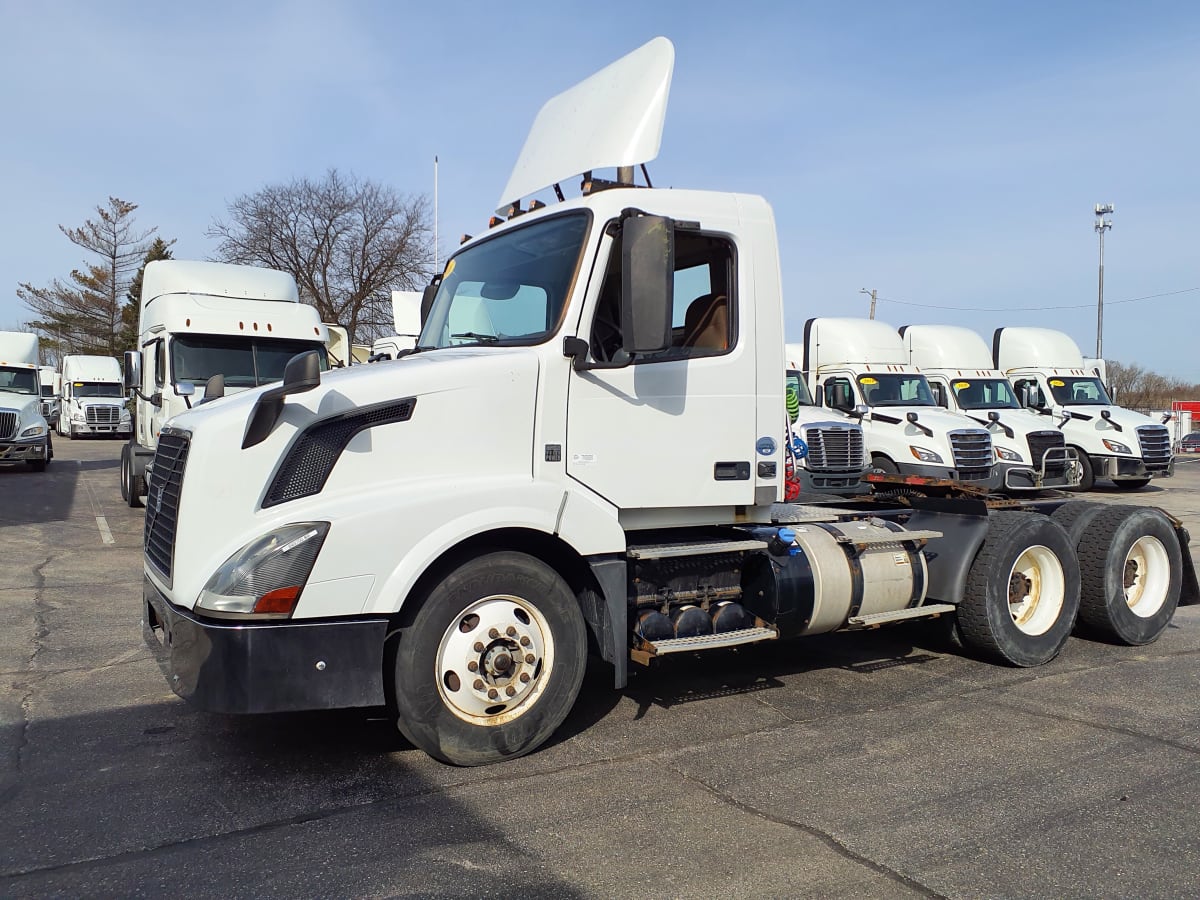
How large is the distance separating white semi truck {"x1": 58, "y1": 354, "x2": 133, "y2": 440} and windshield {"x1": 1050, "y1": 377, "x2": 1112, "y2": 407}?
3162 centimetres

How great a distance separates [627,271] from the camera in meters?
4.69

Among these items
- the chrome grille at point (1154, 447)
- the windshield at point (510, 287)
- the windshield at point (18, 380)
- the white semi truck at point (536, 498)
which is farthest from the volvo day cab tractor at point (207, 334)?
the chrome grille at point (1154, 447)

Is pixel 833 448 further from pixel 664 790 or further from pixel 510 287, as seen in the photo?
pixel 664 790

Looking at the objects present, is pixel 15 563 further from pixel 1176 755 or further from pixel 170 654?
pixel 1176 755

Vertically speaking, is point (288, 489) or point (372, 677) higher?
point (288, 489)

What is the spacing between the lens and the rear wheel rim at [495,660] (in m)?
4.55

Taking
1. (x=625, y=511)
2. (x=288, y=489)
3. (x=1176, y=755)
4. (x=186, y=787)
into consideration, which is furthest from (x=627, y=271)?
(x=1176, y=755)

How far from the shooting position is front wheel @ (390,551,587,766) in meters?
→ 4.46

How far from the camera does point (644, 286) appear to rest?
4.71 m

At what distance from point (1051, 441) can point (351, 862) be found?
61.6 feet

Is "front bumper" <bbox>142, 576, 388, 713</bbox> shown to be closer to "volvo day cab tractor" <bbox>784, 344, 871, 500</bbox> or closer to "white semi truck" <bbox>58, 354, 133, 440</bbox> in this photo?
"volvo day cab tractor" <bbox>784, 344, 871, 500</bbox>

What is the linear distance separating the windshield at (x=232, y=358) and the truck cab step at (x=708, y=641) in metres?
9.42

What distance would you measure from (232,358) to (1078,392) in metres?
18.3

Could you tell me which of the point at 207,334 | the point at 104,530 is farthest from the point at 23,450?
the point at 207,334
